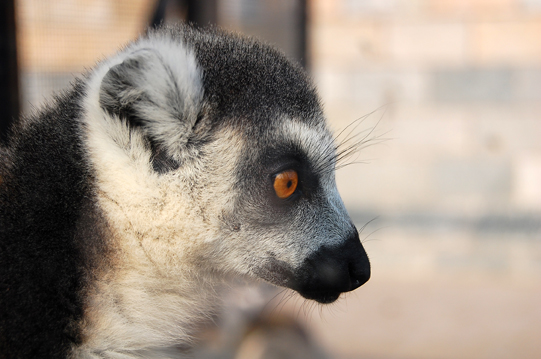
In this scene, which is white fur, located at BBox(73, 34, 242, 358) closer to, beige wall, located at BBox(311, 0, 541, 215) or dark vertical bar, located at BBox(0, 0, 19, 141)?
dark vertical bar, located at BBox(0, 0, 19, 141)

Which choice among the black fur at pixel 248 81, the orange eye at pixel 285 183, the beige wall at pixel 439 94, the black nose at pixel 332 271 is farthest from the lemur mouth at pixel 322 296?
the beige wall at pixel 439 94

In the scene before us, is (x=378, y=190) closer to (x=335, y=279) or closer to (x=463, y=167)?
(x=463, y=167)

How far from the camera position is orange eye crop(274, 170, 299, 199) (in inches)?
75.5

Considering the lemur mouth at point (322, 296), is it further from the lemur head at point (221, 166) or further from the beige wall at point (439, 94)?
the beige wall at point (439, 94)

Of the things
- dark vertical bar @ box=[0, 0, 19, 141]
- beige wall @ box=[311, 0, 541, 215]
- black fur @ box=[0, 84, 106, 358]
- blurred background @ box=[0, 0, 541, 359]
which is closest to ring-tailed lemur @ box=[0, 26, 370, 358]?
black fur @ box=[0, 84, 106, 358]

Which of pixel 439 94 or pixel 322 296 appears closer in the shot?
pixel 322 296

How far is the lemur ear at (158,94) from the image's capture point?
1742mm

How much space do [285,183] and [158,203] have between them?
0.46 meters

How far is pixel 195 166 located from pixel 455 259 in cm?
549

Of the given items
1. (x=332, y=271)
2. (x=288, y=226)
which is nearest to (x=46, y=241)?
(x=288, y=226)

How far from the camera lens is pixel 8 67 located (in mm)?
2838

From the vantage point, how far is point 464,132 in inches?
265

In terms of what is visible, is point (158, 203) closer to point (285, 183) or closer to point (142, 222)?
point (142, 222)

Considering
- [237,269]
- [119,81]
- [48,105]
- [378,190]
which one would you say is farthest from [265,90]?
[378,190]
